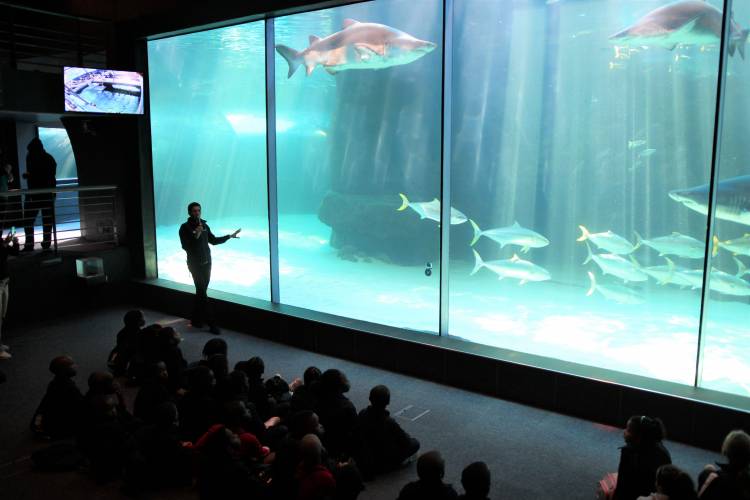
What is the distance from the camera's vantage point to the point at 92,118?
813cm

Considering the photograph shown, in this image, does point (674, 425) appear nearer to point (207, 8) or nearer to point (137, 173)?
point (207, 8)

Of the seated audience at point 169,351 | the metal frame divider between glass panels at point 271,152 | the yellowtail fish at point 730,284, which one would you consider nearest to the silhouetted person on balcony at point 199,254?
the metal frame divider between glass panels at point 271,152

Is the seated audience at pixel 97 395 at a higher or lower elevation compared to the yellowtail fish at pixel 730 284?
lower

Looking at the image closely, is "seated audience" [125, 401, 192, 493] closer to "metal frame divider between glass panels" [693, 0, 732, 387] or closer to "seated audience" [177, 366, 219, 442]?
"seated audience" [177, 366, 219, 442]

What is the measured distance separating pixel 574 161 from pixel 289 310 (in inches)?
330

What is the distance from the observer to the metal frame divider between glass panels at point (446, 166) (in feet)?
16.0

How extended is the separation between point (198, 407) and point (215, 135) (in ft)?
39.0

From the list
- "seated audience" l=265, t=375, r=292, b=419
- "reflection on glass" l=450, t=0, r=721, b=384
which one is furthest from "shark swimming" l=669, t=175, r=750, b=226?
"seated audience" l=265, t=375, r=292, b=419

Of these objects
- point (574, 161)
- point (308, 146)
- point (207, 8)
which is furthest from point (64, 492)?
point (574, 161)

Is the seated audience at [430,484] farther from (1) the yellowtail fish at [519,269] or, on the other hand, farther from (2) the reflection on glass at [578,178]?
(1) the yellowtail fish at [519,269]

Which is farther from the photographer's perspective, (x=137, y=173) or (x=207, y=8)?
(x=137, y=173)

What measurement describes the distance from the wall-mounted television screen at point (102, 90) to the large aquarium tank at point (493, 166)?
37 centimetres

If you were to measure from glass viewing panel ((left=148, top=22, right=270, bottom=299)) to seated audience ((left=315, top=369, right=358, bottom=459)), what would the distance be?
12.7 feet

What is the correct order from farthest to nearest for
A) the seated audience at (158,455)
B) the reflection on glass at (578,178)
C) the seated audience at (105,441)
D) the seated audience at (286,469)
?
the reflection on glass at (578,178), the seated audience at (105,441), the seated audience at (158,455), the seated audience at (286,469)
